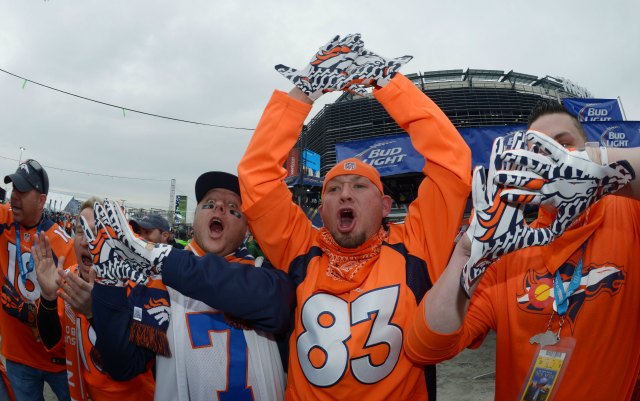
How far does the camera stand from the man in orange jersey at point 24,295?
115 inches

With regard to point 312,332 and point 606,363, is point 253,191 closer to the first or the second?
point 312,332

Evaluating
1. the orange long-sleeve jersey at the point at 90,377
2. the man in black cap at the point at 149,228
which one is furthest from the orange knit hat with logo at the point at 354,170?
the man in black cap at the point at 149,228

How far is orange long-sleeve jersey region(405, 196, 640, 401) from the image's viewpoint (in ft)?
4.12

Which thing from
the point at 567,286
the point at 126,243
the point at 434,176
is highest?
the point at 434,176

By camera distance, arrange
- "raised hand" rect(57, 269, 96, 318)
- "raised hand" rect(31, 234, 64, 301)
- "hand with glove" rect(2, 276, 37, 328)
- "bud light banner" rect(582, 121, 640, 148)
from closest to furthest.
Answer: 1. "raised hand" rect(57, 269, 96, 318)
2. "raised hand" rect(31, 234, 64, 301)
3. "hand with glove" rect(2, 276, 37, 328)
4. "bud light banner" rect(582, 121, 640, 148)

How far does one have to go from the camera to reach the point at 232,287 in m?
1.51

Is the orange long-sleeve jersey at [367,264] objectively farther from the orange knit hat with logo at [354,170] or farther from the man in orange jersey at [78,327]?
the man in orange jersey at [78,327]

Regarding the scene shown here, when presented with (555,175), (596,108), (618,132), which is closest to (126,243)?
(555,175)

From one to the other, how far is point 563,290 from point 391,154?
18.6ft

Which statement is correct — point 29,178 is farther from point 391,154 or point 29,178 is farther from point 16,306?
point 391,154

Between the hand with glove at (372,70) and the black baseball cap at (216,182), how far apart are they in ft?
2.74

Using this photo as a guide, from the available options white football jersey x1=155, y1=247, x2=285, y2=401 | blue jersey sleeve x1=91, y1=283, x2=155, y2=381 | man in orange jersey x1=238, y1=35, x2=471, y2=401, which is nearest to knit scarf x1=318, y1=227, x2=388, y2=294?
man in orange jersey x1=238, y1=35, x2=471, y2=401

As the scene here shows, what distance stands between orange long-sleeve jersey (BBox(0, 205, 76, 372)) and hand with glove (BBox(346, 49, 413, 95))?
2.70 meters

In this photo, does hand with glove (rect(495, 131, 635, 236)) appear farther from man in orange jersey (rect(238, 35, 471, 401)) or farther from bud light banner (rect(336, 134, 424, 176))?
bud light banner (rect(336, 134, 424, 176))
